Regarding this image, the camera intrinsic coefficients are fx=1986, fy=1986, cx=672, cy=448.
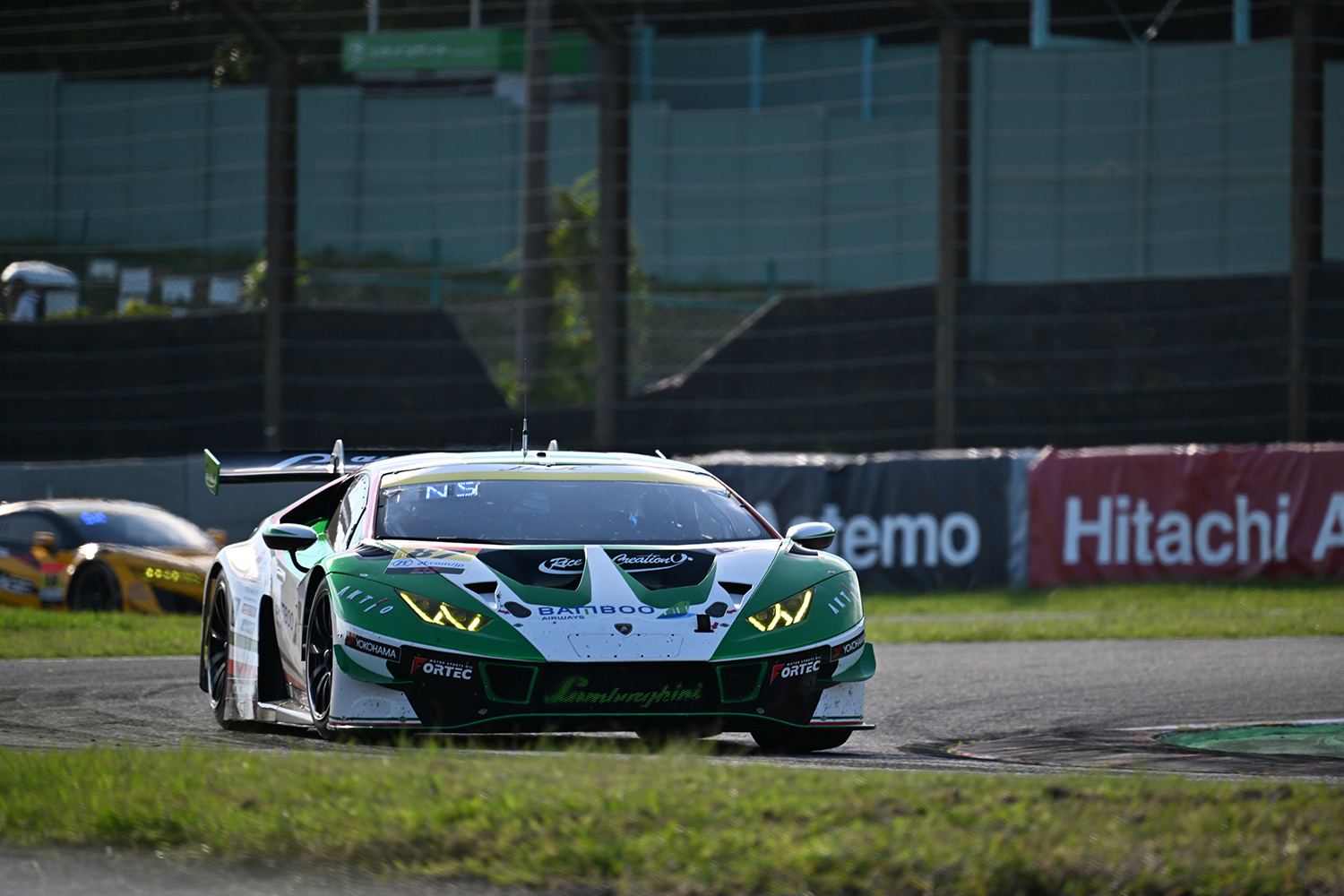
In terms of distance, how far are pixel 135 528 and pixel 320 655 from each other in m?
11.4

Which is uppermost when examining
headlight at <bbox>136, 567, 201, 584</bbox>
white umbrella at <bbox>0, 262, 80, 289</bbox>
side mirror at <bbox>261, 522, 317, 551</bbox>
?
white umbrella at <bbox>0, 262, 80, 289</bbox>

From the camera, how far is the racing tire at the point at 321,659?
7.12 m

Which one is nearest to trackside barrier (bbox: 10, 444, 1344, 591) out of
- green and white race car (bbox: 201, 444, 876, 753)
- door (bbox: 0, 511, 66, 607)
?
door (bbox: 0, 511, 66, 607)

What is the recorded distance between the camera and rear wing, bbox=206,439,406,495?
9.34 metres

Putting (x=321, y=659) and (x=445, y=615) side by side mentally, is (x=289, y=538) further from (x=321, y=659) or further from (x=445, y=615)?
(x=445, y=615)

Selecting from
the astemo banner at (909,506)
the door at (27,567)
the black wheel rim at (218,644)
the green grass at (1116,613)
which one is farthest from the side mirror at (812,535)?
the door at (27,567)

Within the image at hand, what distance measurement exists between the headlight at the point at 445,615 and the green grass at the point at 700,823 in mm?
1200

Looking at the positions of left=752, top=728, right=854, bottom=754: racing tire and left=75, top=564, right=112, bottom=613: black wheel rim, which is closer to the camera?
left=752, top=728, right=854, bottom=754: racing tire

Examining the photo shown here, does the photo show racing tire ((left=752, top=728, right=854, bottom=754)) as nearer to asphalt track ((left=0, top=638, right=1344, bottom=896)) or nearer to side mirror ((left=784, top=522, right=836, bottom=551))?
asphalt track ((left=0, top=638, right=1344, bottom=896))

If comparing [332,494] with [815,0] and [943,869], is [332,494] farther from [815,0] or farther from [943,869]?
[815,0]

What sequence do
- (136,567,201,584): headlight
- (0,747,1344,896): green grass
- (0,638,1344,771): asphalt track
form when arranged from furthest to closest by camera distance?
1. (136,567,201,584): headlight
2. (0,638,1344,771): asphalt track
3. (0,747,1344,896): green grass

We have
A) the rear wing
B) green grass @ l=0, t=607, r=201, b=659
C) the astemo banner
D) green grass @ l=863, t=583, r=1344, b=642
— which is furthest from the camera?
the astemo banner

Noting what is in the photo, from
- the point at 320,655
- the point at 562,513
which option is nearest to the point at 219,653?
the point at 320,655

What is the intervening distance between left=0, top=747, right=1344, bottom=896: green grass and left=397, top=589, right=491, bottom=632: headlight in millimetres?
1200
